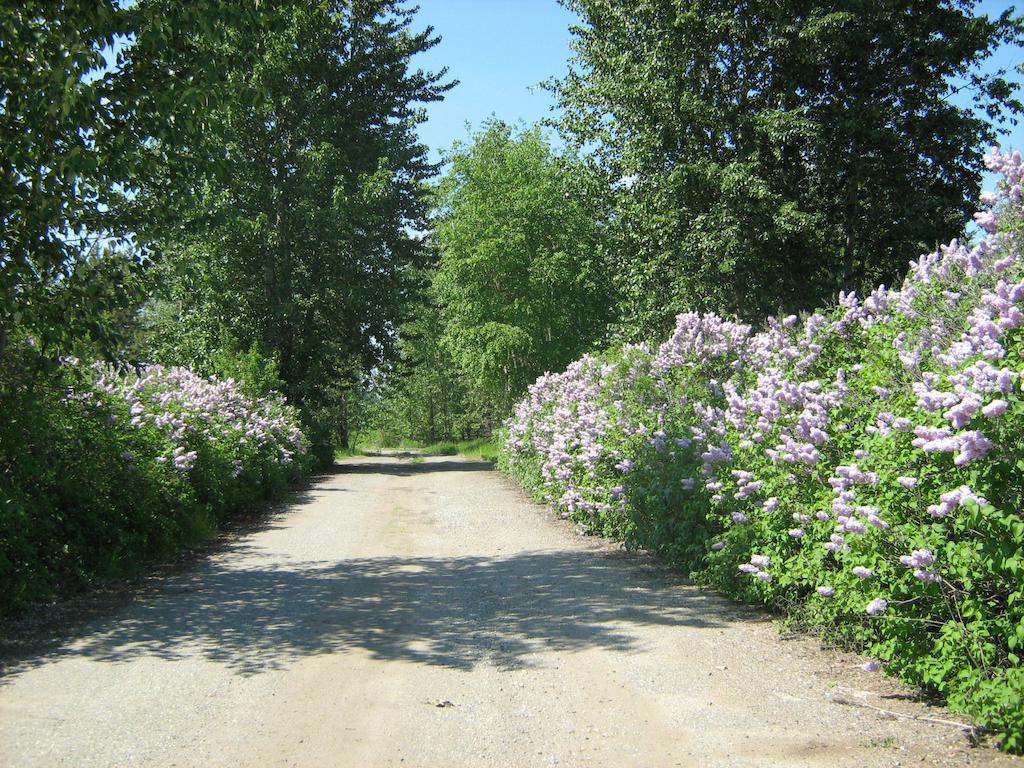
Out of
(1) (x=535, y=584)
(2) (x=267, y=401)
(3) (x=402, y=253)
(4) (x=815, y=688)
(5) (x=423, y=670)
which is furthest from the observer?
(3) (x=402, y=253)

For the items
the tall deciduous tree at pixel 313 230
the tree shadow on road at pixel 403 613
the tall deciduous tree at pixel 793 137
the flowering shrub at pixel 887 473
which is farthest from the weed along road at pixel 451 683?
the tall deciduous tree at pixel 313 230

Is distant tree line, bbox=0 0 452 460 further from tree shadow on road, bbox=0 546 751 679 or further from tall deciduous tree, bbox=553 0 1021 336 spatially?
tall deciduous tree, bbox=553 0 1021 336

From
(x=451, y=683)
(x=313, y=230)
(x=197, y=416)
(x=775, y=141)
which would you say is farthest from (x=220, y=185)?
(x=451, y=683)

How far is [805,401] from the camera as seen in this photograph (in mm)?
6395

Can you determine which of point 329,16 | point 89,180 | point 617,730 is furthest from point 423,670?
point 329,16

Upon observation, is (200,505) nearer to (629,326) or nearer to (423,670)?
(423,670)

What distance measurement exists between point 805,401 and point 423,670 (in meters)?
3.42

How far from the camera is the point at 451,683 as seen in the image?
543 cm

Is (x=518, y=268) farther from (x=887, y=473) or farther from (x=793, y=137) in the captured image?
(x=887, y=473)

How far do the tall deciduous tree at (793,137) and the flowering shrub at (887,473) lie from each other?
Answer: 454 inches

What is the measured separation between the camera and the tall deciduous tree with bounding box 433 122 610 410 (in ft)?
103

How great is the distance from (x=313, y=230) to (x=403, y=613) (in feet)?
78.9

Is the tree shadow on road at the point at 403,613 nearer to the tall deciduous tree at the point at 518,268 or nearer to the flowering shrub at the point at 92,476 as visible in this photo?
the flowering shrub at the point at 92,476

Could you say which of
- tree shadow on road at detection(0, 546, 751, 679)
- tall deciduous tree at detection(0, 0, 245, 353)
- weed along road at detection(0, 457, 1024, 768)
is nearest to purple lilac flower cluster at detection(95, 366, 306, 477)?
tall deciduous tree at detection(0, 0, 245, 353)
